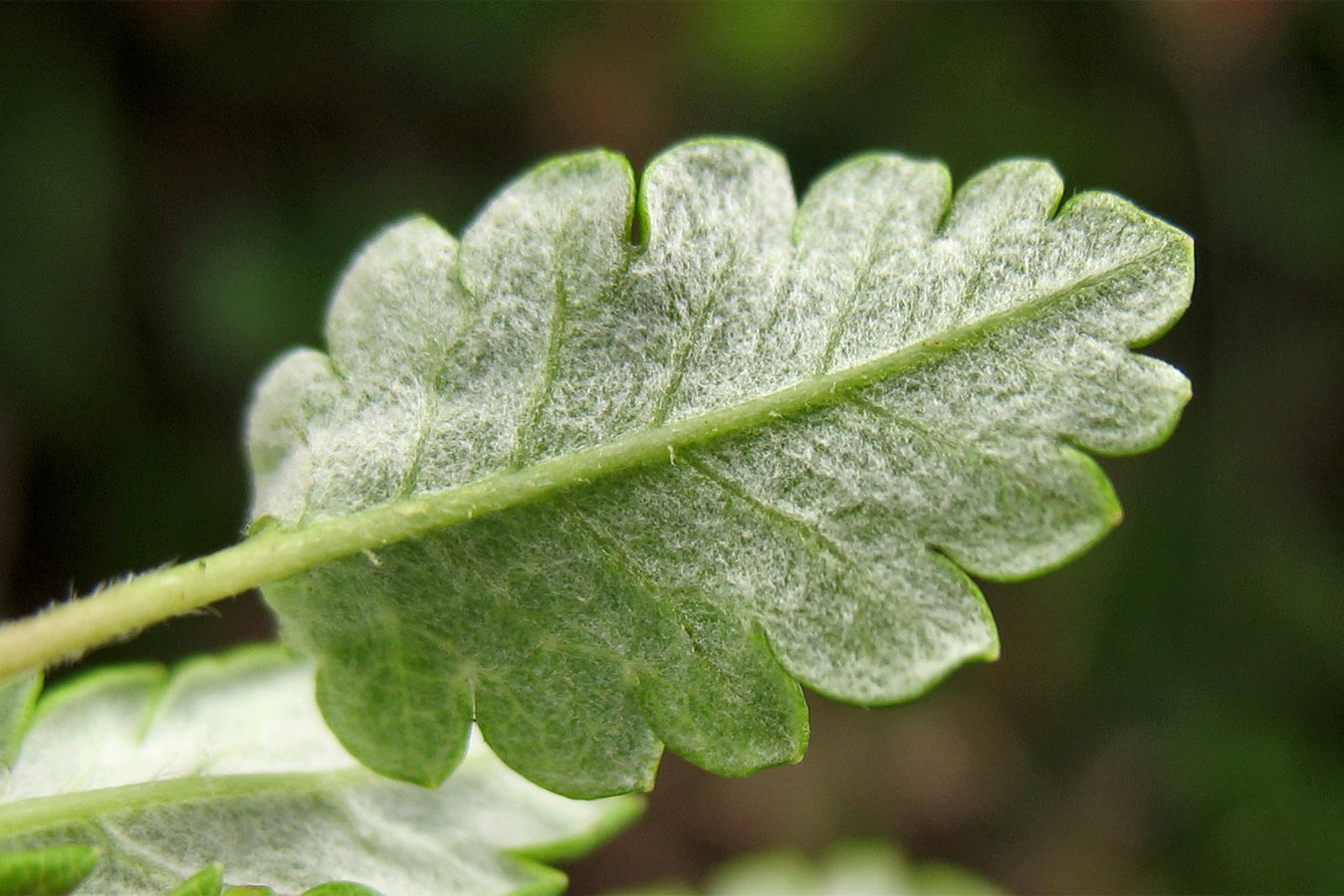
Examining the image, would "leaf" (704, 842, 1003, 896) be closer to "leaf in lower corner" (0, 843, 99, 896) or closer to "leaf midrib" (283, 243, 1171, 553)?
"leaf midrib" (283, 243, 1171, 553)

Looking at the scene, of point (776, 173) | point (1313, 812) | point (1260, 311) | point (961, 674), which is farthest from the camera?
point (961, 674)

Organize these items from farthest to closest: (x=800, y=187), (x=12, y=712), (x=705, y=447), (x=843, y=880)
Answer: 1. (x=800, y=187)
2. (x=843, y=880)
3. (x=12, y=712)
4. (x=705, y=447)

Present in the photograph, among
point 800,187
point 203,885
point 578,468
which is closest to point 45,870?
point 203,885

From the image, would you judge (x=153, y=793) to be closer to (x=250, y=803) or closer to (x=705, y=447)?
(x=250, y=803)

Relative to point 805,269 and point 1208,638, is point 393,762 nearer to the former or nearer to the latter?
point 805,269

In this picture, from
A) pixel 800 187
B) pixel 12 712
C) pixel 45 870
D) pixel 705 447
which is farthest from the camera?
pixel 800 187

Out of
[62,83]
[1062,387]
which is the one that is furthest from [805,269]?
[62,83]
